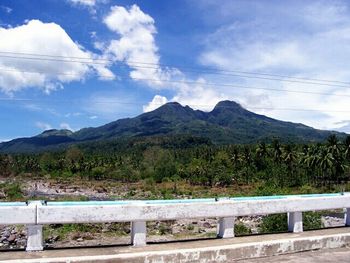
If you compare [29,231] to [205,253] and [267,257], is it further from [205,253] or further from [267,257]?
[267,257]

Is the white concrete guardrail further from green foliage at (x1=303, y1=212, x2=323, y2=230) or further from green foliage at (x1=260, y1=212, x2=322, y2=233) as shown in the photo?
green foliage at (x1=260, y1=212, x2=322, y2=233)

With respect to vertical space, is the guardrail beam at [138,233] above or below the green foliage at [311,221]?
above

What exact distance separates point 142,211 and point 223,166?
280 ft

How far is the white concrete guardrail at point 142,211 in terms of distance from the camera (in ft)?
20.0

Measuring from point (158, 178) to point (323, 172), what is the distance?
37.2 metres

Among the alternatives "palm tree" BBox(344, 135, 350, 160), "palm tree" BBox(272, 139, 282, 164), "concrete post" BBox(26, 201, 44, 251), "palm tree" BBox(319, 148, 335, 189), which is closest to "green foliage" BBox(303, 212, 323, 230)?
"concrete post" BBox(26, 201, 44, 251)

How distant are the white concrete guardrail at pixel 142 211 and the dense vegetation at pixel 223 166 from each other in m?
38.9

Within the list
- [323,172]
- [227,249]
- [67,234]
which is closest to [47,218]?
[227,249]

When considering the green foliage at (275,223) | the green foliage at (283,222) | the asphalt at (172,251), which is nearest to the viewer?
the asphalt at (172,251)

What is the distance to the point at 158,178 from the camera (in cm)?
9619

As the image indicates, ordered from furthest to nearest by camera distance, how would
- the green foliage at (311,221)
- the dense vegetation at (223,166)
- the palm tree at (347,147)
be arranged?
the dense vegetation at (223,166) < the palm tree at (347,147) < the green foliage at (311,221)

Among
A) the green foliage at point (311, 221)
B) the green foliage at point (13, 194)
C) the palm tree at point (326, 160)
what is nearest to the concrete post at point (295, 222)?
the green foliage at point (311, 221)

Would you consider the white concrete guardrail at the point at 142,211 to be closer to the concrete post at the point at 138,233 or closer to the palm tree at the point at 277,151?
the concrete post at the point at 138,233

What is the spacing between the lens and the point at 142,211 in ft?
21.6
